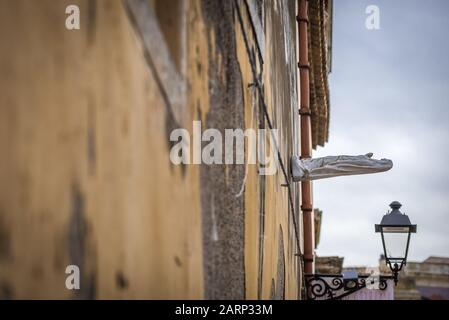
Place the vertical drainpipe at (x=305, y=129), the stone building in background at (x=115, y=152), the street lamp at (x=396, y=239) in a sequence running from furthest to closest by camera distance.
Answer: the vertical drainpipe at (x=305, y=129) < the street lamp at (x=396, y=239) < the stone building in background at (x=115, y=152)

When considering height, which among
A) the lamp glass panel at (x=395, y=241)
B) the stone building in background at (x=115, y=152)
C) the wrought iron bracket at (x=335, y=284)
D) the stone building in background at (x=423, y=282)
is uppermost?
the stone building in background at (x=115, y=152)

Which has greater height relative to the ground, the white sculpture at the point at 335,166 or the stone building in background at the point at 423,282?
the white sculpture at the point at 335,166

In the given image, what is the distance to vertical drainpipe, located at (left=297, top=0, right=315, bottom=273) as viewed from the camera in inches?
473

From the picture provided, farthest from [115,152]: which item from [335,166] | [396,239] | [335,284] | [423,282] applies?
[423,282]

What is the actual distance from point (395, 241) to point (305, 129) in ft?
11.8

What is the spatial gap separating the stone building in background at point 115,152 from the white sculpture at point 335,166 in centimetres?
445

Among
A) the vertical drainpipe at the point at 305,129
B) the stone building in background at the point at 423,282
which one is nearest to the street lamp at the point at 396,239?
the vertical drainpipe at the point at 305,129

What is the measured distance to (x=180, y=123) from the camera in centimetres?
263

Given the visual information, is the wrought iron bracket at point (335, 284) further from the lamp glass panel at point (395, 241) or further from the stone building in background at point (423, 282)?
the stone building in background at point (423, 282)

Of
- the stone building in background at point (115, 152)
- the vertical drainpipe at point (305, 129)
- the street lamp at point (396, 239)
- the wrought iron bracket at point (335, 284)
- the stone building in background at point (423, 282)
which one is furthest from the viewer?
the stone building in background at point (423, 282)

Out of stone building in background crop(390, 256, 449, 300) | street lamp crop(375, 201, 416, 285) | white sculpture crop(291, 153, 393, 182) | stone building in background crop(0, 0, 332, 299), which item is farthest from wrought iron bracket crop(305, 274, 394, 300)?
stone building in background crop(390, 256, 449, 300)

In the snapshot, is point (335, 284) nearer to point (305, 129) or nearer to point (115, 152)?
point (305, 129)

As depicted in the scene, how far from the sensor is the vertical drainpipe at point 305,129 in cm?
1201
